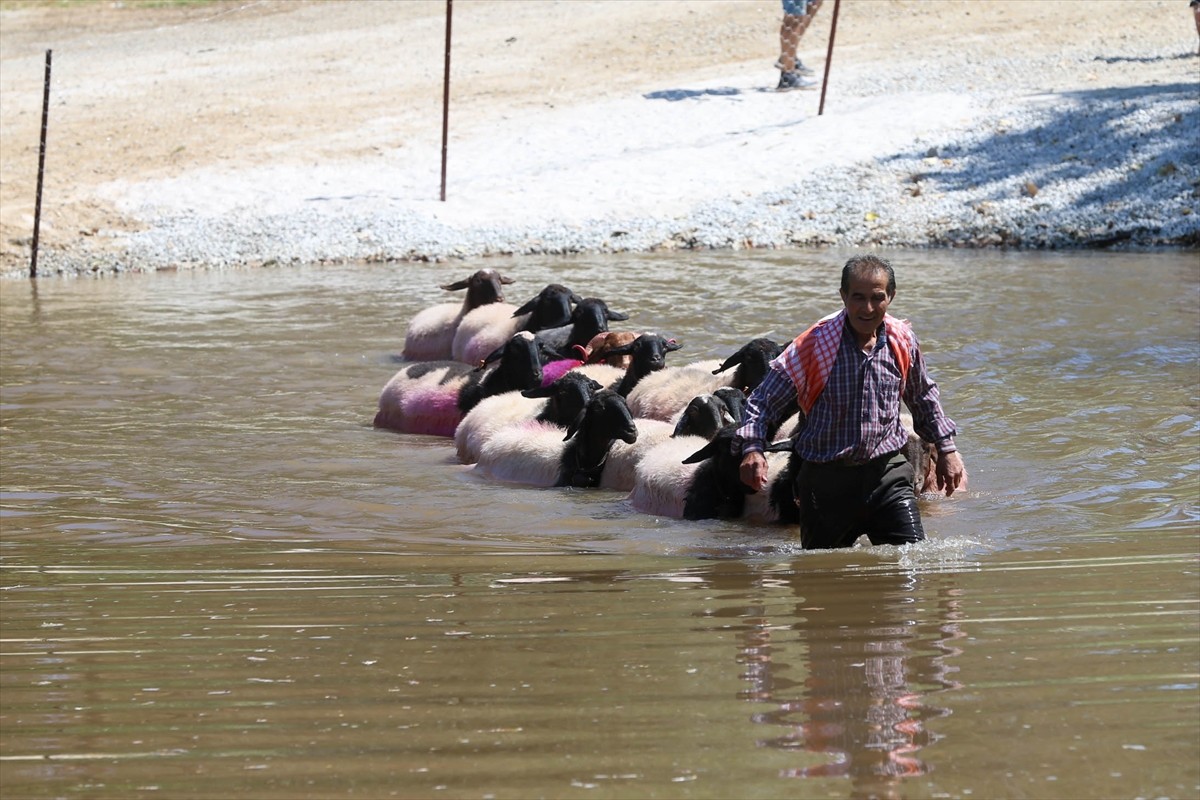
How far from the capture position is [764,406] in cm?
746

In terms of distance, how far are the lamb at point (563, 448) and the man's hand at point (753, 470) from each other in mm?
2625

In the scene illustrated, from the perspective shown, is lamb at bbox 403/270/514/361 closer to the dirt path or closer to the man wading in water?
the man wading in water

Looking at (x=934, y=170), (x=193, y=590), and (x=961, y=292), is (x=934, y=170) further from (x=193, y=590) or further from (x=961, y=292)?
(x=193, y=590)

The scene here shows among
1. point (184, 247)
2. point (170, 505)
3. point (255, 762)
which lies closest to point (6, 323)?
point (184, 247)

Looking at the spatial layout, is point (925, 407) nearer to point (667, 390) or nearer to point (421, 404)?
Result: point (667, 390)

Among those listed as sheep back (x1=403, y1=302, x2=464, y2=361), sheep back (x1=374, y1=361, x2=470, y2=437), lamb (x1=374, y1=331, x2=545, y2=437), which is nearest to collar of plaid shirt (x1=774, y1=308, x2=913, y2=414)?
lamb (x1=374, y1=331, x2=545, y2=437)

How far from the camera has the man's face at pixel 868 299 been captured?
7.03m

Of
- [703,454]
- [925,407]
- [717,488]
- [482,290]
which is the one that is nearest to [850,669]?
[925,407]

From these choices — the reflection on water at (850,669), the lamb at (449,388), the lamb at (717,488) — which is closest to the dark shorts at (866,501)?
the reflection on water at (850,669)

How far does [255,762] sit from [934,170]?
787 inches

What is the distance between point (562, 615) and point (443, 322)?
9.18 metres

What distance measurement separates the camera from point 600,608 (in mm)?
6500

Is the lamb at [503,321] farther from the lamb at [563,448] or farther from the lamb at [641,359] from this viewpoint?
the lamb at [563,448]

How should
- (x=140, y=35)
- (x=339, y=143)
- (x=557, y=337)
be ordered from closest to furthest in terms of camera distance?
(x=557, y=337)
(x=339, y=143)
(x=140, y=35)
